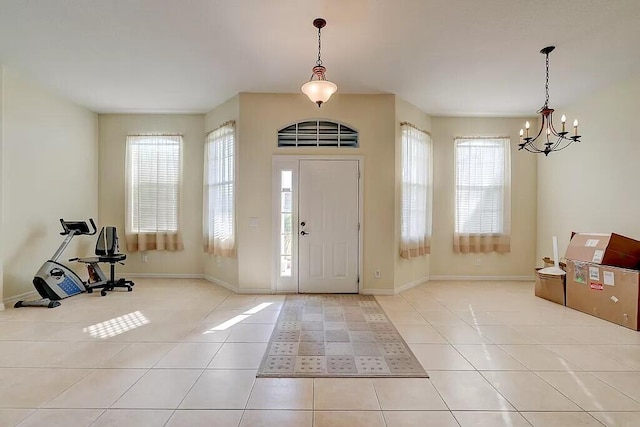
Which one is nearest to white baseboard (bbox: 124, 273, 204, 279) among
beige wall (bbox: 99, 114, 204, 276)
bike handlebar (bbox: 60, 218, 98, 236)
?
beige wall (bbox: 99, 114, 204, 276)

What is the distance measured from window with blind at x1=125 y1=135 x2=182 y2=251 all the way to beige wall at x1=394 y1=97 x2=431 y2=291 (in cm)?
375

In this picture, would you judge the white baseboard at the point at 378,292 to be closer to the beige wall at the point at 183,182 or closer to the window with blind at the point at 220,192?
the window with blind at the point at 220,192

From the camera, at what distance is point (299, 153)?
4898mm

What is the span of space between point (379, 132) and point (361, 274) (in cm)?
216

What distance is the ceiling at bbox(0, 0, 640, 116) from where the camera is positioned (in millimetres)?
2863

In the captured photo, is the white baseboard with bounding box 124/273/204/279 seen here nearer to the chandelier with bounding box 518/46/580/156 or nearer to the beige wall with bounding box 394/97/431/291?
the beige wall with bounding box 394/97/431/291

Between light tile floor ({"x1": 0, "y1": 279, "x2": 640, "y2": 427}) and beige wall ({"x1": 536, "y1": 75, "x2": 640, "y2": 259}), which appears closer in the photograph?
light tile floor ({"x1": 0, "y1": 279, "x2": 640, "y2": 427})

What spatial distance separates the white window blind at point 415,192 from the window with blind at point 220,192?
2641 millimetres

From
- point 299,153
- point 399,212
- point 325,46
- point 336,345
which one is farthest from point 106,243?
point 399,212

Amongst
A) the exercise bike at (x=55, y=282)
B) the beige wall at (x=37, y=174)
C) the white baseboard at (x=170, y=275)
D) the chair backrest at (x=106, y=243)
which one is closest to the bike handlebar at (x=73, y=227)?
the exercise bike at (x=55, y=282)

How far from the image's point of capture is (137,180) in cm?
573

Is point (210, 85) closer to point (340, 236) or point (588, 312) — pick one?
point (340, 236)

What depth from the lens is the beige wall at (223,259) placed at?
500cm

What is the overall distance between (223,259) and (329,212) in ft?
6.38
